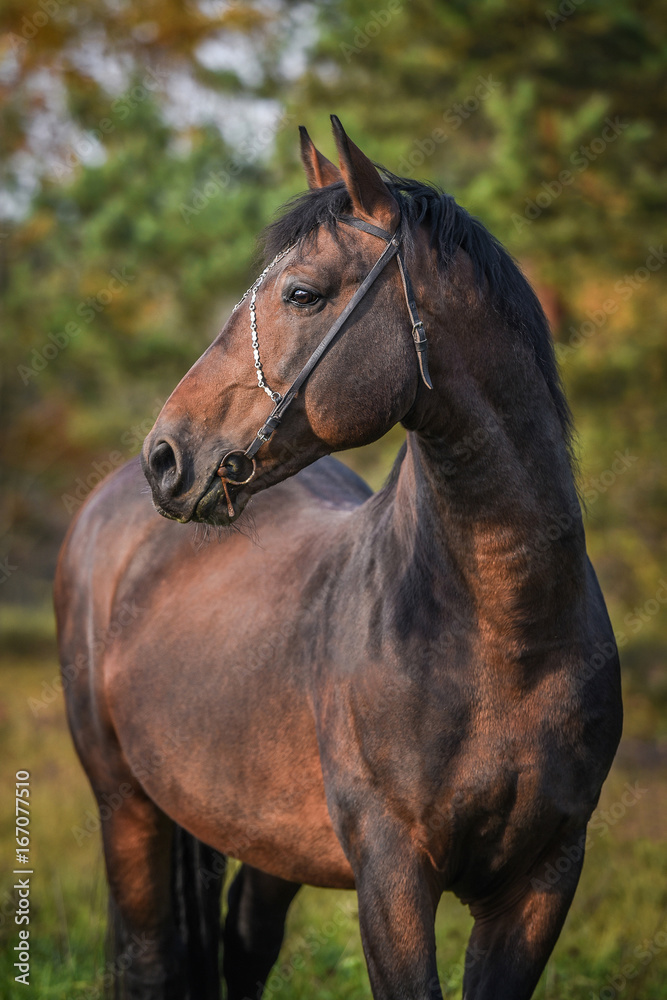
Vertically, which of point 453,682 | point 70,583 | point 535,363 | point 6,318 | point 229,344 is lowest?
point 6,318

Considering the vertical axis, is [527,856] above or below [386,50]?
below

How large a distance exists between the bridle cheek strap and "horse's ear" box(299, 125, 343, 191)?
467mm

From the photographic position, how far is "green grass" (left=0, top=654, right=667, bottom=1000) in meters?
3.98

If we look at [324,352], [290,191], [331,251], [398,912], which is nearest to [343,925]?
[398,912]

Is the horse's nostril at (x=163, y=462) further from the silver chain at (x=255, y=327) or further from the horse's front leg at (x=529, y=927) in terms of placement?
the horse's front leg at (x=529, y=927)

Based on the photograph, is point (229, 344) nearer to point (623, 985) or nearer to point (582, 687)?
point (582, 687)

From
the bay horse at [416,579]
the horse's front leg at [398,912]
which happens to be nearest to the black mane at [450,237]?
the bay horse at [416,579]

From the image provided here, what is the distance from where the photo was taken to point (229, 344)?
2312mm

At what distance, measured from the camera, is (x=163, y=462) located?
2.28 meters

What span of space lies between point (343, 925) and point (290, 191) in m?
6.30

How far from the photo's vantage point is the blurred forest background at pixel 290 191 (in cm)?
734

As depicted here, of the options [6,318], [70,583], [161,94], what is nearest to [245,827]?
[70,583]

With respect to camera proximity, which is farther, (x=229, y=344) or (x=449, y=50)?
(x=449, y=50)

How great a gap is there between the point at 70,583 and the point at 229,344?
2254mm
